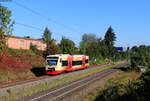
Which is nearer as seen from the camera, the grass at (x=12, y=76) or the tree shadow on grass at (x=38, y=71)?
the grass at (x=12, y=76)

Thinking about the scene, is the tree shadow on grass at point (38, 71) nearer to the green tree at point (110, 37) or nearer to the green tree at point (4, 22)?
the green tree at point (4, 22)

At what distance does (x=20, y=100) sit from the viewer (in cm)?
1600

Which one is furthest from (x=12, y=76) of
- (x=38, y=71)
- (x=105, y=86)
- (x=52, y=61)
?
(x=105, y=86)

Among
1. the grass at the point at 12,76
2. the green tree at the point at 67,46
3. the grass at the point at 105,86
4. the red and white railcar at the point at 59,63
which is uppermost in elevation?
the green tree at the point at 67,46

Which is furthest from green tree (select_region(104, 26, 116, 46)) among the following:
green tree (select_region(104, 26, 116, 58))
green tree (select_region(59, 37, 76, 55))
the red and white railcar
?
the red and white railcar

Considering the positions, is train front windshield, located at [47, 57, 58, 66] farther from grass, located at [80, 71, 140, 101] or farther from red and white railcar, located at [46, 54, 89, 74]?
grass, located at [80, 71, 140, 101]

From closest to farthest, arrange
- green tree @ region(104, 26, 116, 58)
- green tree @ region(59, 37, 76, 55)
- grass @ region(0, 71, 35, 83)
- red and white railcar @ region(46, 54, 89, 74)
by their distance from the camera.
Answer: grass @ region(0, 71, 35, 83)
red and white railcar @ region(46, 54, 89, 74)
green tree @ region(59, 37, 76, 55)
green tree @ region(104, 26, 116, 58)

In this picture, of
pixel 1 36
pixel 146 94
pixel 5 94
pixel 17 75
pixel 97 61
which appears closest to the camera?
pixel 146 94

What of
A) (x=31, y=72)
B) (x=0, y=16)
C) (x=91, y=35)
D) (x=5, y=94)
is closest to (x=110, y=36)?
(x=91, y=35)

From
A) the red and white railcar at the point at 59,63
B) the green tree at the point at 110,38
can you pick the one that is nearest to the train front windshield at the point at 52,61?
the red and white railcar at the point at 59,63

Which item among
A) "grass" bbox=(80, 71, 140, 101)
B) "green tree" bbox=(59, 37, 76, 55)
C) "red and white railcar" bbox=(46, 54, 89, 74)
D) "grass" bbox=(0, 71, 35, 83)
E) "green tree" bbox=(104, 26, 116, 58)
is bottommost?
"grass" bbox=(80, 71, 140, 101)

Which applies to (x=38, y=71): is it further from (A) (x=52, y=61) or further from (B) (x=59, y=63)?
(B) (x=59, y=63)

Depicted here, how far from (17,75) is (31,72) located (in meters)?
4.16

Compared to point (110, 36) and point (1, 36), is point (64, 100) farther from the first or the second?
point (110, 36)
